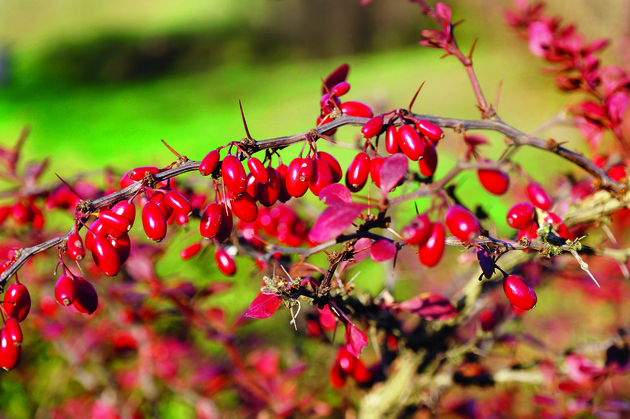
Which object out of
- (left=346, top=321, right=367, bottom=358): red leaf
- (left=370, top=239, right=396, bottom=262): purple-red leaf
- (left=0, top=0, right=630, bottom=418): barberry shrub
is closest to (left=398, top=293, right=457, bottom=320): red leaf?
(left=0, top=0, right=630, bottom=418): barberry shrub

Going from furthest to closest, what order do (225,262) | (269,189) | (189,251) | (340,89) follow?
(189,251), (225,262), (340,89), (269,189)

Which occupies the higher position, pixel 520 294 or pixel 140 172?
pixel 140 172

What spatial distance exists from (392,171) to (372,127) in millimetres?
102

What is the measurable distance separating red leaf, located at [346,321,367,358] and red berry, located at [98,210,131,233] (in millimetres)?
326

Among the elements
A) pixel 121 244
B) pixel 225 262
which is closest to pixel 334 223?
pixel 121 244

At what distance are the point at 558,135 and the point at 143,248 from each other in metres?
5.47

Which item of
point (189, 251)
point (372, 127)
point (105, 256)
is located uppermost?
point (372, 127)

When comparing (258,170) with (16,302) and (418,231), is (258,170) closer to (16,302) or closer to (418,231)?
(418,231)

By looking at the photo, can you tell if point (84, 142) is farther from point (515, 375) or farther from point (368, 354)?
point (515, 375)

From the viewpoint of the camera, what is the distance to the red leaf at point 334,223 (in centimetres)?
46

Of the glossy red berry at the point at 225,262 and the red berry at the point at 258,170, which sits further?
the glossy red berry at the point at 225,262

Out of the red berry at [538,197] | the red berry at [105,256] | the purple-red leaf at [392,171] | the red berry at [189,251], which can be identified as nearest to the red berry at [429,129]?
the purple-red leaf at [392,171]

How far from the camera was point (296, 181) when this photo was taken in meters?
0.56

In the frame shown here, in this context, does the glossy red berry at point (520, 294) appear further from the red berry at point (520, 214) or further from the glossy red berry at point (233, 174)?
the glossy red berry at point (233, 174)
